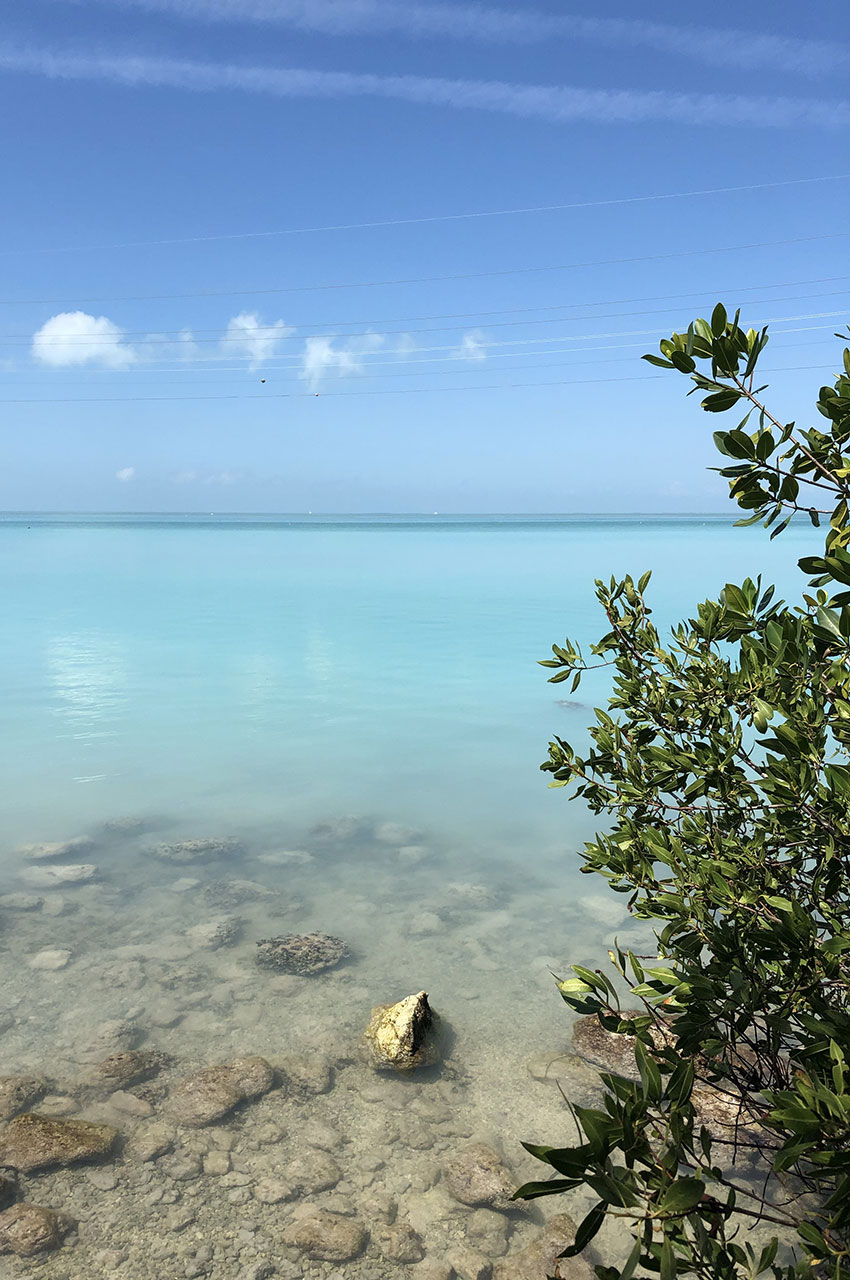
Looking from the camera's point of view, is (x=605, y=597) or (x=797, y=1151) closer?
(x=797, y=1151)

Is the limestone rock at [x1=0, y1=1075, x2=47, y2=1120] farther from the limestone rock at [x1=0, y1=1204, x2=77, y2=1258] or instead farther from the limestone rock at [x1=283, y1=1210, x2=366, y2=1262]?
the limestone rock at [x1=283, y1=1210, x2=366, y2=1262]

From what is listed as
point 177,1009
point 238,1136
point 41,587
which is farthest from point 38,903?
point 41,587

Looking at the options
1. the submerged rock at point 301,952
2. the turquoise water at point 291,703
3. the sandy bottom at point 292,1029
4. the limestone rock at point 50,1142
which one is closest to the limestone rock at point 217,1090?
the sandy bottom at point 292,1029

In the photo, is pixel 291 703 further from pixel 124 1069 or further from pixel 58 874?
pixel 124 1069

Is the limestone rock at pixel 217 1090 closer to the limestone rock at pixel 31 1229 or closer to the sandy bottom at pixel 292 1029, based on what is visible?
the sandy bottom at pixel 292 1029

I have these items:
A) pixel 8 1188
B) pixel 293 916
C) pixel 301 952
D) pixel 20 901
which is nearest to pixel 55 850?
pixel 20 901

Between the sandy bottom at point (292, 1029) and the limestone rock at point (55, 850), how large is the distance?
0.09m

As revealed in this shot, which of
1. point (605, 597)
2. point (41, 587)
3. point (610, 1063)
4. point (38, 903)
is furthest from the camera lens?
point (41, 587)

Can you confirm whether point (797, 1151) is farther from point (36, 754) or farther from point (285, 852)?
point (36, 754)

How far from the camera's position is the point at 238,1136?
534cm

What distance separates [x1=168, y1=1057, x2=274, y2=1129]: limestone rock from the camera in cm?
548

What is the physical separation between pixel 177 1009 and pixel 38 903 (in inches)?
98.8

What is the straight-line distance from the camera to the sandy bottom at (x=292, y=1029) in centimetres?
470

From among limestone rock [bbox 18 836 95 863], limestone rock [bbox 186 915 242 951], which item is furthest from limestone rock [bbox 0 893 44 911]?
limestone rock [bbox 186 915 242 951]
